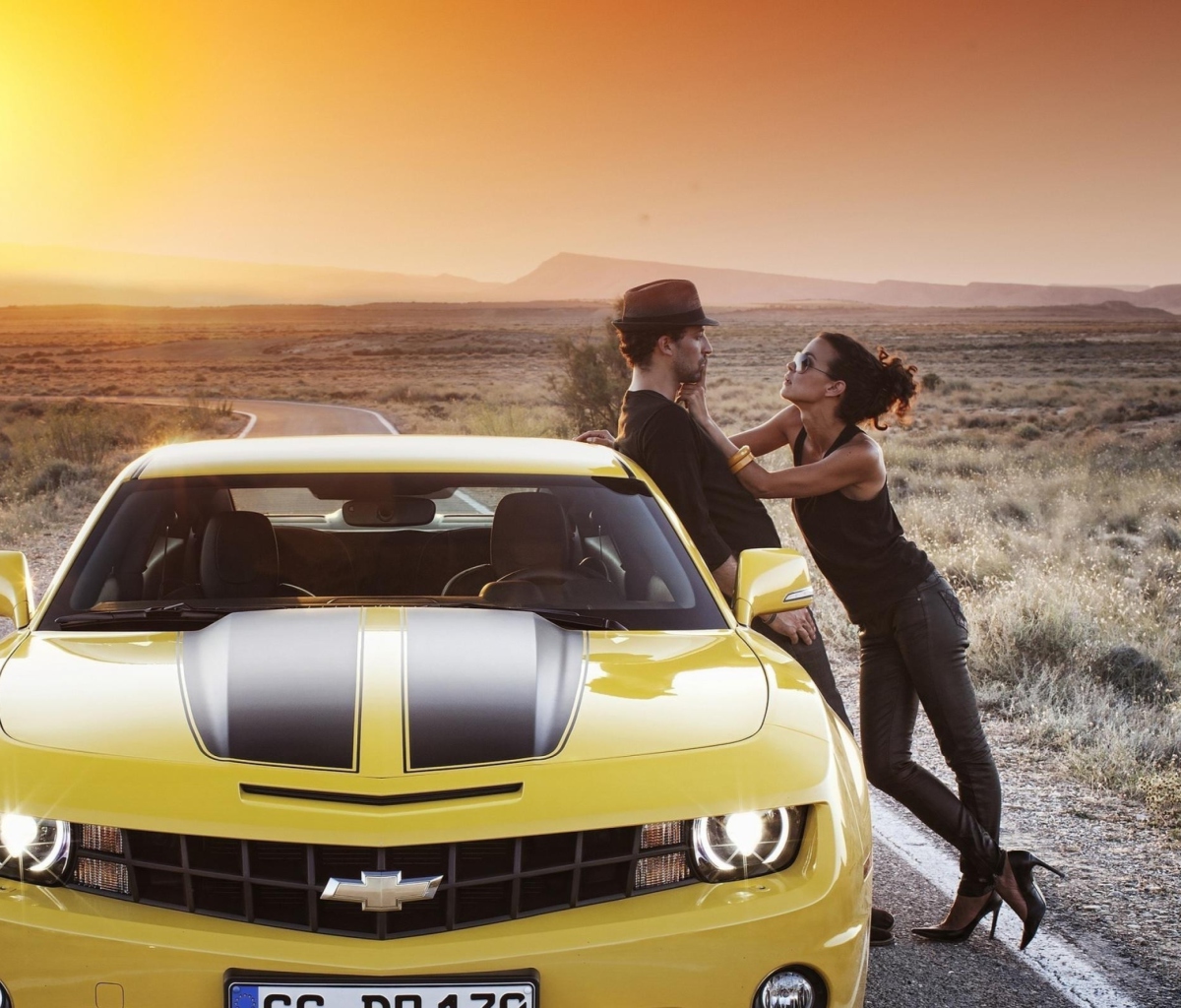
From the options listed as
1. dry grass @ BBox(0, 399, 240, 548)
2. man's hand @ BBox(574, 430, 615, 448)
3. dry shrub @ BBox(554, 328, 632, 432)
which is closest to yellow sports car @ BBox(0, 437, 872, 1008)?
man's hand @ BBox(574, 430, 615, 448)

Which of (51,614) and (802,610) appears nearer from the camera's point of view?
(51,614)

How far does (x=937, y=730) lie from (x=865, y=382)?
3.67ft

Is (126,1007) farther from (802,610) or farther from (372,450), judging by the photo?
(802,610)

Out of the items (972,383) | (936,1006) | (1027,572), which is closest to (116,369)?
(972,383)

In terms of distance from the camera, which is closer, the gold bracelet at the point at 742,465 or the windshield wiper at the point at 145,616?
the windshield wiper at the point at 145,616

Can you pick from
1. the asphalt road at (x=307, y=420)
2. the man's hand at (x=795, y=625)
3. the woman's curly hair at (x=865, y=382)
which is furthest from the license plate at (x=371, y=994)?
the asphalt road at (x=307, y=420)

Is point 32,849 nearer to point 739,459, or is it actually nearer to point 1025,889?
point 739,459

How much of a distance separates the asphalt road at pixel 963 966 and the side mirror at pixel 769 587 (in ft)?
3.50

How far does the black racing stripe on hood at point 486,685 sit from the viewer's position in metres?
2.64

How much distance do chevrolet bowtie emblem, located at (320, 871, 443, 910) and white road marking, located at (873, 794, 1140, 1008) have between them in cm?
214

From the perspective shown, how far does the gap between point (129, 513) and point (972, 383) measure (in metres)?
58.2

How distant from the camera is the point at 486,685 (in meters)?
2.90

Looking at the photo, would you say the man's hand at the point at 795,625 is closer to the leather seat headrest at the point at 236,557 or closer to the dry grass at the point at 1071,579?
the leather seat headrest at the point at 236,557

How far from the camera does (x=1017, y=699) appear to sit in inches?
307
